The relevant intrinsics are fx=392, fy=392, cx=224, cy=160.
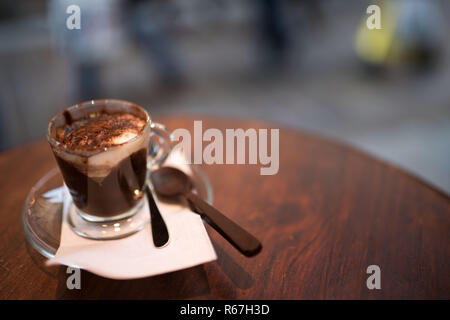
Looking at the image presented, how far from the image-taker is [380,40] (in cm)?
187

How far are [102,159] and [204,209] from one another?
0.15 m

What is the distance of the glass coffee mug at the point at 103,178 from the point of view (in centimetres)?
52

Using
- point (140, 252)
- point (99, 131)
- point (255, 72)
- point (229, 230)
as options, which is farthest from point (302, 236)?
point (255, 72)

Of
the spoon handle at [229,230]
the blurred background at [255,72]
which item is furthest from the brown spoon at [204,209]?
the blurred background at [255,72]

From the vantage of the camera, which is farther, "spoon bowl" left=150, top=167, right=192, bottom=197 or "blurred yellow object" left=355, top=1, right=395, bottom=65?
"blurred yellow object" left=355, top=1, right=395, bottom=65

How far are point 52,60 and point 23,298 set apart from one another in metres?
1.75

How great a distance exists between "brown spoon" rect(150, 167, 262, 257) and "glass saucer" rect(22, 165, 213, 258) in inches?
0.8

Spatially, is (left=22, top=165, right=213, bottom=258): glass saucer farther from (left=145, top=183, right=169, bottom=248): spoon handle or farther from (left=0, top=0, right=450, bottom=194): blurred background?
(left=0, top=0, right=450, bottom=194): blurred background

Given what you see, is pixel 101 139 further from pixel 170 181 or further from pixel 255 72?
pixel 255 72

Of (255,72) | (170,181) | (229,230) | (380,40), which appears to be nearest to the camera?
(229,230)

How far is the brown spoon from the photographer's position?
474mm

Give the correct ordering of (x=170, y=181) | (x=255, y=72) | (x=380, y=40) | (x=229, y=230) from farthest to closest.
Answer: (x=255, y=72)
(x=380, y=40)
(x=170, y=181)
(x=229, y=230)

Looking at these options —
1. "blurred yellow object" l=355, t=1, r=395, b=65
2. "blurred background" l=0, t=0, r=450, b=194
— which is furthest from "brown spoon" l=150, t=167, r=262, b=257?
"blurred yellow object" l=355, t=1, r=395, b=65

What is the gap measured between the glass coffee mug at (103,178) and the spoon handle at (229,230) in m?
0.09
